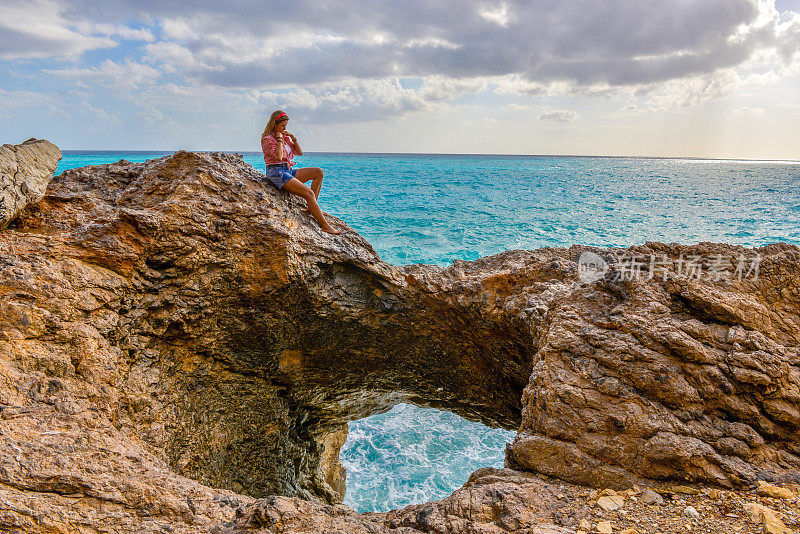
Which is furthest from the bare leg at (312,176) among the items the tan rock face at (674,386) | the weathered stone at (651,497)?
the weathered stone at (651,497)

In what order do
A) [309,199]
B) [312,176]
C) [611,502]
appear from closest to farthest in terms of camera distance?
[611,502], [309,199], [312,176]

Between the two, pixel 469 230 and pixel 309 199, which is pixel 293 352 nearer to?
pixel 309 199

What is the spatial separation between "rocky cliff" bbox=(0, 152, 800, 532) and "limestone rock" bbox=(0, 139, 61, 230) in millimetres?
189

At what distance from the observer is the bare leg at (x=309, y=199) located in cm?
605

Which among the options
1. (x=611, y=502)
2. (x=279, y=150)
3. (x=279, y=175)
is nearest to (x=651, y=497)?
(x=611, y=502)

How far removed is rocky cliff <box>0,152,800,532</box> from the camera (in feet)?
11.0

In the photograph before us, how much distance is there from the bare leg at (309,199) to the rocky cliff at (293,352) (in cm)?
15

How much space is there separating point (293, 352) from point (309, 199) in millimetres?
2259

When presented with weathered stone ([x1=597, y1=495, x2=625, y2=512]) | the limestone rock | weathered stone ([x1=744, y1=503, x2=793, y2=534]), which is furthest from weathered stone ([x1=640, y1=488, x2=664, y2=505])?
the limestone rock

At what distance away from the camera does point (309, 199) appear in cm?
612

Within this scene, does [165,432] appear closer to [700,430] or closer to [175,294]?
[175,294]

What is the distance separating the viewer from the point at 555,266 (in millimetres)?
6148

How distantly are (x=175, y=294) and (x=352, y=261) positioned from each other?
226 centimetres

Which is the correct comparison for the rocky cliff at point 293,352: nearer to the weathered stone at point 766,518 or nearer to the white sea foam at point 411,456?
the weathered stone at point 766,518
